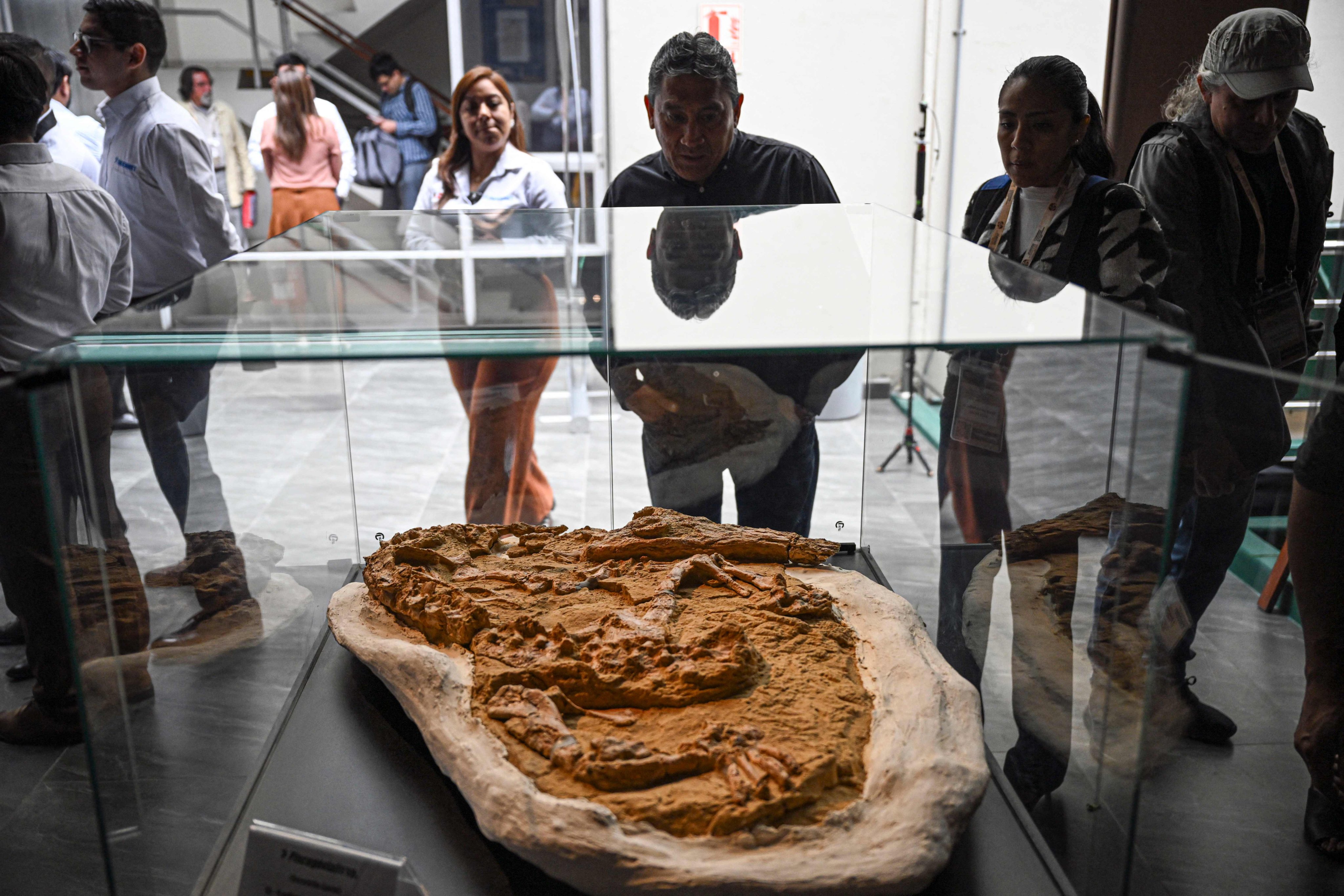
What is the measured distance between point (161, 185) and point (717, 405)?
1.84 metres

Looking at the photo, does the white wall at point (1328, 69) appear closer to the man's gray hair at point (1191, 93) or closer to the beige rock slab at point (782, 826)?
the man's gray hair at point (1191, 93)

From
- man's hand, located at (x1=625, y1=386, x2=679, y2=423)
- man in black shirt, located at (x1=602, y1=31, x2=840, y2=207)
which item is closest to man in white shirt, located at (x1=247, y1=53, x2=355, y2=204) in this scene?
man in black shirt, located at (x1=602, y1=31, x2=840, y2=207)

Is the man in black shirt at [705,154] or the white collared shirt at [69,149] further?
the white collared shirt at [69,149]

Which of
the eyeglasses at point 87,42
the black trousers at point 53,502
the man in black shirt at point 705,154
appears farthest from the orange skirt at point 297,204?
the man in black shirt at point 705,154

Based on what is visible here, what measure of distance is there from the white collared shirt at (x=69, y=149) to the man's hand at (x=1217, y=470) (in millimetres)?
3354

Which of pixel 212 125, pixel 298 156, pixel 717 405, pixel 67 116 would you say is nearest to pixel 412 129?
pixel 298 156

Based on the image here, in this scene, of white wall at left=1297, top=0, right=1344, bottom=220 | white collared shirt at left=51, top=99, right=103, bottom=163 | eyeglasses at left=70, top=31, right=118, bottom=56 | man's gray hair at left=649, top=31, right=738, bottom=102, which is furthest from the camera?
white collared shirt at left=51, top=99, right=103, bottom=163

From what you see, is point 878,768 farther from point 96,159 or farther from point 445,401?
point 96,159

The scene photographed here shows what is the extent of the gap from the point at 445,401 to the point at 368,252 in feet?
1.00

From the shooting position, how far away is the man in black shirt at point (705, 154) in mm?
2104

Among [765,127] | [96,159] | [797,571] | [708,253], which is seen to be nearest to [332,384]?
[708,253]

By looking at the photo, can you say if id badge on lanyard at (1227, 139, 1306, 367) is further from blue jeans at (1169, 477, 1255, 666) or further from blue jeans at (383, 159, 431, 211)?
blue jeans at (383, 159, 431, 211)

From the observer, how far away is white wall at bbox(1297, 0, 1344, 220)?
3180 mm

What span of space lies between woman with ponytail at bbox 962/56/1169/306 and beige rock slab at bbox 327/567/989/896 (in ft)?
2.34
